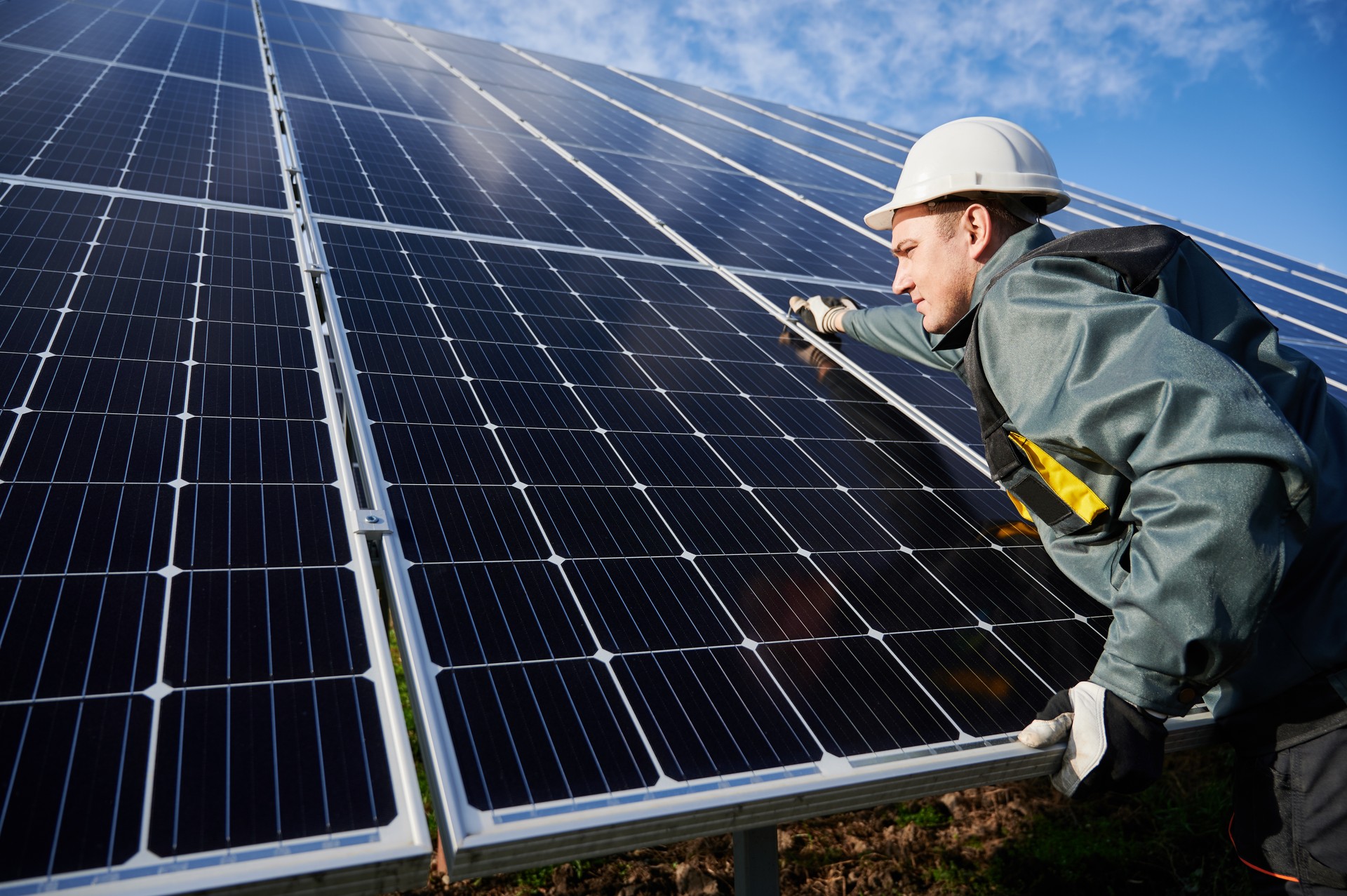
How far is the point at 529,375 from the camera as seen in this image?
4.47 metres

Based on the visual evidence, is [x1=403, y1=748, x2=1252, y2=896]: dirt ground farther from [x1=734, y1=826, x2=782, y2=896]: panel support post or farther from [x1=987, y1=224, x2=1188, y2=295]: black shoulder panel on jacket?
[x1=987, y1=224, x2=1188, y2=295]: black shoulder panel on jacket

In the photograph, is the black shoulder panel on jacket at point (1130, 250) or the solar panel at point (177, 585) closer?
the solar panel at point (177, 585)

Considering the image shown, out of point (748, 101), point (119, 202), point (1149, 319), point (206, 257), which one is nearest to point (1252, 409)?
point (1149, 319)

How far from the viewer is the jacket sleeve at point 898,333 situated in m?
5.07

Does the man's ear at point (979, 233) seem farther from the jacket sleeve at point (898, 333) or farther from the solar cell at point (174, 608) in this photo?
the solar cell at point (174, 608)

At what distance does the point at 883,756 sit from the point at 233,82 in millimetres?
10411

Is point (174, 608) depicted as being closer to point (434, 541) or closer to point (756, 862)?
point (434, 541)

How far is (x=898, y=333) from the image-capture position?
5258mm

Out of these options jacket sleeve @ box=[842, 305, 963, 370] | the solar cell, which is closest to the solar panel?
the solar cell

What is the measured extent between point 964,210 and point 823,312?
243 centimetres

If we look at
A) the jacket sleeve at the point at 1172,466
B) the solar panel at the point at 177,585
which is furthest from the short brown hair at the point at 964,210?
the solar panel at the point at 177,585

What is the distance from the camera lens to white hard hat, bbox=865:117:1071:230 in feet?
11.3

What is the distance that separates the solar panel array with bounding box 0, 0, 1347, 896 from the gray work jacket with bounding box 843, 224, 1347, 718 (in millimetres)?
530

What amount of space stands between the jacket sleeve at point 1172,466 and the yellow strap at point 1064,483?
35 centimetres
